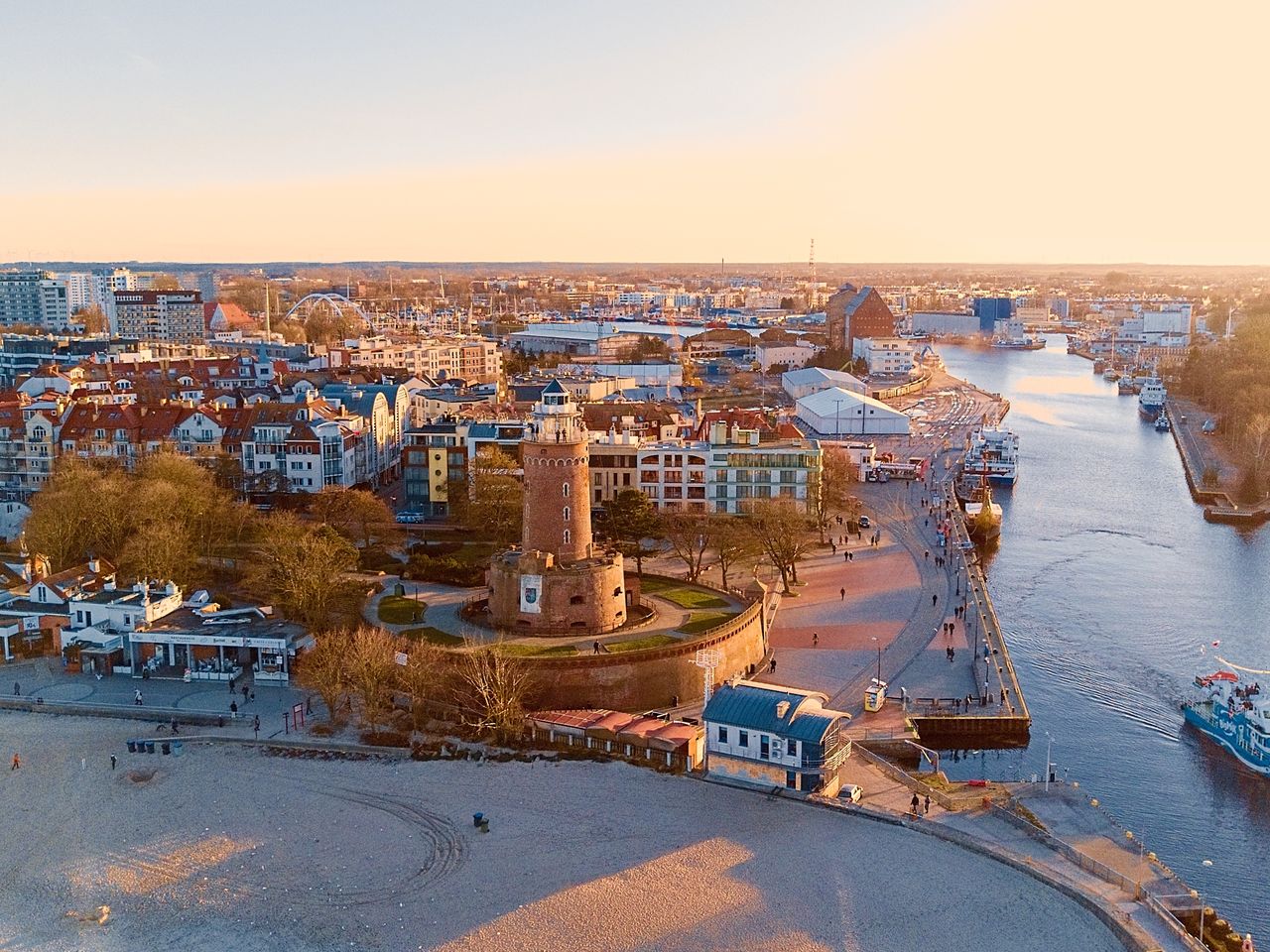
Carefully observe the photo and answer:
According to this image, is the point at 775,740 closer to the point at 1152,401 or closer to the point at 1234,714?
the point at 1234,714

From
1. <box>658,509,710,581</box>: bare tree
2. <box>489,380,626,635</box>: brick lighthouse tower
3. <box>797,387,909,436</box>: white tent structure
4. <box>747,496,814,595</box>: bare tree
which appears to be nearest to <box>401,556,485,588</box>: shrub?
<box>489,380,626,635</box>: brick lighthouse tower

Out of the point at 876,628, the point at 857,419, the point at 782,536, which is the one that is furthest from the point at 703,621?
the point at 857,419

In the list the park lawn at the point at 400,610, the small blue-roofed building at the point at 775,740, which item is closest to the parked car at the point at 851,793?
the small blue-roofed building at the point at 775,740

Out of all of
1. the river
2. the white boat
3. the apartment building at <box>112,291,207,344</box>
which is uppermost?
the apartment building at <box>112,291,207,344</box>

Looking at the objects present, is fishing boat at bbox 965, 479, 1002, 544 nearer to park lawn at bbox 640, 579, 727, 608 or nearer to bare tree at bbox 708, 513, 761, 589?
bare tree at bbox 708, 513, 761, 589

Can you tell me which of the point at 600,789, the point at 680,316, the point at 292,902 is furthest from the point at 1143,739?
the point at 680,316

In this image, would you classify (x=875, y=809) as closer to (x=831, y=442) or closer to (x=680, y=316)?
(x=831, y=442)
